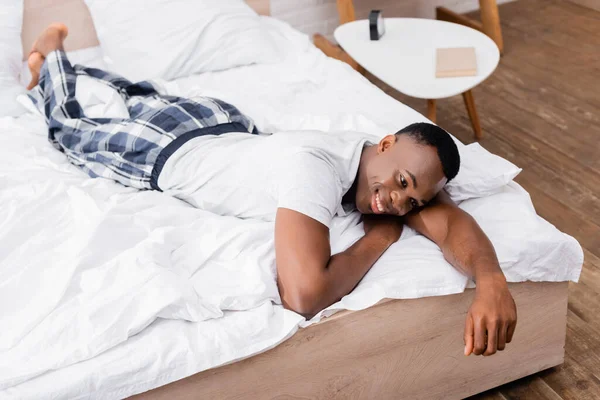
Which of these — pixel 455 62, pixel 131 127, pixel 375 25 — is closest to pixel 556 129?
pixel 455 62

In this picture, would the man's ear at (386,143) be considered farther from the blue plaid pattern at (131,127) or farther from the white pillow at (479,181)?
the blue plaid pattern at (131,127)

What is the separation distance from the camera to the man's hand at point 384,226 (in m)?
1.58

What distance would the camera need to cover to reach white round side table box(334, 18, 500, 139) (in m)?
2.44

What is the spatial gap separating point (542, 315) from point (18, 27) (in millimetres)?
Result: 2067

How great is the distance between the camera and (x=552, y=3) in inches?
158

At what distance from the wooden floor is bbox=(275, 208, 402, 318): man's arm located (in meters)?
0.48

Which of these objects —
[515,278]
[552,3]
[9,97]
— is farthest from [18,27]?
[552,3]

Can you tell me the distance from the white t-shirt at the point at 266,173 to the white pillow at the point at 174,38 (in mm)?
846

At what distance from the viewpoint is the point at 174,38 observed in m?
2.61

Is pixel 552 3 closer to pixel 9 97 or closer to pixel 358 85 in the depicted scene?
pixel 358 85

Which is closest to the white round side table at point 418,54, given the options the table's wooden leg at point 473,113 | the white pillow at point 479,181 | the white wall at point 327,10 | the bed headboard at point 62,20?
the table's wooden leg at point 473,113

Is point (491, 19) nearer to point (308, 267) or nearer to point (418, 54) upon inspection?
point (418, 54)

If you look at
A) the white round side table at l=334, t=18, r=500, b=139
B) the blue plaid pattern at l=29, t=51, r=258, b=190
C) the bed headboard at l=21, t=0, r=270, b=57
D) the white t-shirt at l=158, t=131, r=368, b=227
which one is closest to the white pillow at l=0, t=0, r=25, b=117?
the bed headboard at l=21, t=0, r=270, b=57

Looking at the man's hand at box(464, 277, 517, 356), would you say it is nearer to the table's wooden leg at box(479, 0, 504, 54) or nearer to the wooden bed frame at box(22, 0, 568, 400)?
the wooden bed frame at box(22, 0, 568, 400)
